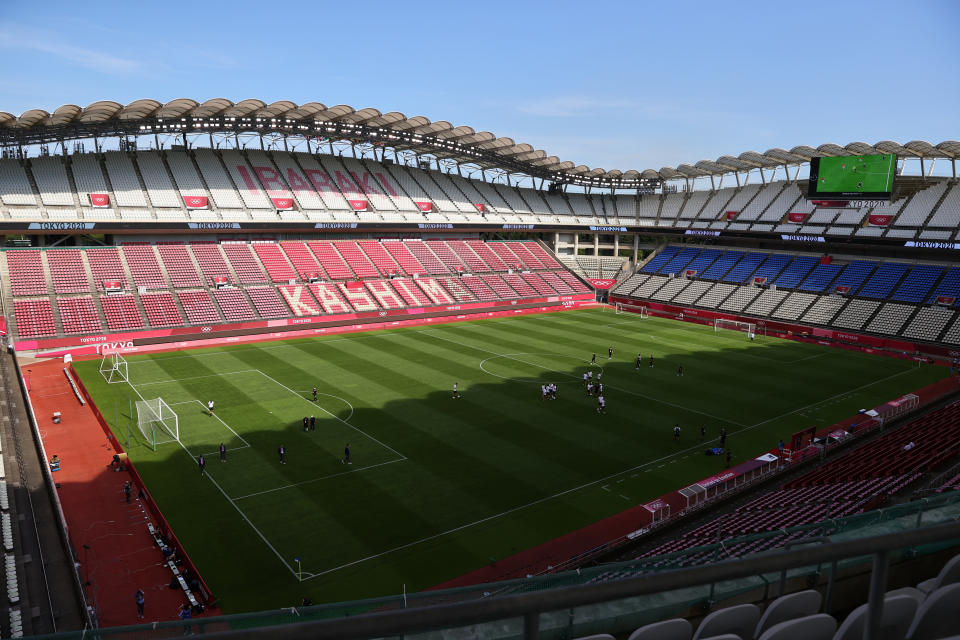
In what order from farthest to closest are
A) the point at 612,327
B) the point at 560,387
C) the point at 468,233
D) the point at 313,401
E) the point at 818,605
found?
1. the point at 468,233
2. the point at 612,327
3. the point at 560,387
4. the point at 313,401
5. the point at 818,605

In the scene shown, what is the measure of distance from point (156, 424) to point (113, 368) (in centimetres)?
1459

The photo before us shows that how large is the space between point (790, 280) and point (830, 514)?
55.9 m

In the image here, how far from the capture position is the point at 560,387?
40438 mm

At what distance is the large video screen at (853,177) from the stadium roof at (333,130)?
11.2ft

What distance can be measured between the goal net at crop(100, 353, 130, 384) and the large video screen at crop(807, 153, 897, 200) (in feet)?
199

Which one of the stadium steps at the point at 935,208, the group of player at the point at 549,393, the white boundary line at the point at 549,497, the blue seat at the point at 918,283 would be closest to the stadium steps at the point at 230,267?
the group of player at the point at 549,393

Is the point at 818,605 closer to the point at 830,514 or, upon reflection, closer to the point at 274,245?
the point at 830,514

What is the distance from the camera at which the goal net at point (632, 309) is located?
72.1 meters

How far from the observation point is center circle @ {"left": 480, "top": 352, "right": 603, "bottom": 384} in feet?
140

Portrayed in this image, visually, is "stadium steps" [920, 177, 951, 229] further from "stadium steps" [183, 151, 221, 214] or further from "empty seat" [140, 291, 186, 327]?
"stadium steps" [183, 151, 221, 214]

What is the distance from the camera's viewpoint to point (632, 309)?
75.6 m

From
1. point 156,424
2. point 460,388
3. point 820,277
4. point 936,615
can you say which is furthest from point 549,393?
point 820,277

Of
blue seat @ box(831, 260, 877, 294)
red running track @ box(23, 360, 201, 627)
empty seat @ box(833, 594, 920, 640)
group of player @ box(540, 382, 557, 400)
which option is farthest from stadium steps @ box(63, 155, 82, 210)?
blue seat @ box(831, 260, 877, 294)

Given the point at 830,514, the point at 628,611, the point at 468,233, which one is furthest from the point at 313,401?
the point at 468,233
